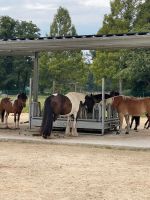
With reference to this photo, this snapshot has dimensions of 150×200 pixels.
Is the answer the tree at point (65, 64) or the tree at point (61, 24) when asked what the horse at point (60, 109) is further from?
the tree at point (61, 24)

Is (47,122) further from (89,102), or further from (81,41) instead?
(81,41)

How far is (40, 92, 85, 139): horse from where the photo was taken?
1241cm

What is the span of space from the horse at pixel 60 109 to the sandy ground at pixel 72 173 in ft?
4.29

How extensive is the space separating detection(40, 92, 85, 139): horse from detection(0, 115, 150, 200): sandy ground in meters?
1.31

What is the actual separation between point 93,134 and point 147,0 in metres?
28.8

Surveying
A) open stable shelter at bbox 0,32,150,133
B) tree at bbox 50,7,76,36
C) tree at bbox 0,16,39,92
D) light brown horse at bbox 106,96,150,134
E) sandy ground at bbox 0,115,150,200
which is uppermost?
tree at bbox 50,7,76,36

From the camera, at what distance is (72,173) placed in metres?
7.81

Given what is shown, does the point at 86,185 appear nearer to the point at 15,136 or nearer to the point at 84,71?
the point at 15,136

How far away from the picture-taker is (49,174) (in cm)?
770

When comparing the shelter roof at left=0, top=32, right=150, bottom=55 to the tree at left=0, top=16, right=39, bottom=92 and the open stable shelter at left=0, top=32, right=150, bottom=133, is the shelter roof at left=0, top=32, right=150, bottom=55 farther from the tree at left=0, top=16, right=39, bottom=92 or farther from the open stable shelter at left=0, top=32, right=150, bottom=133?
the tree at left=0, top=16, right=39, bottom=92

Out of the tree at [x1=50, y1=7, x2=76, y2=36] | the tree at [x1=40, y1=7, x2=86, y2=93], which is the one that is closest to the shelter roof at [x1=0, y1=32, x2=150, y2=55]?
the tree at [x1=40, y1=7, x2=86, y2=93]

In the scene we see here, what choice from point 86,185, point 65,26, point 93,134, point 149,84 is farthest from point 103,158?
point 65,26

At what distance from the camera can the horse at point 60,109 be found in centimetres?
1241

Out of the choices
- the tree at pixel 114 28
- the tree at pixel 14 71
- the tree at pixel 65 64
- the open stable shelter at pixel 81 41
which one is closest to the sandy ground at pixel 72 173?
the open stable shelter at pixel 81 41
